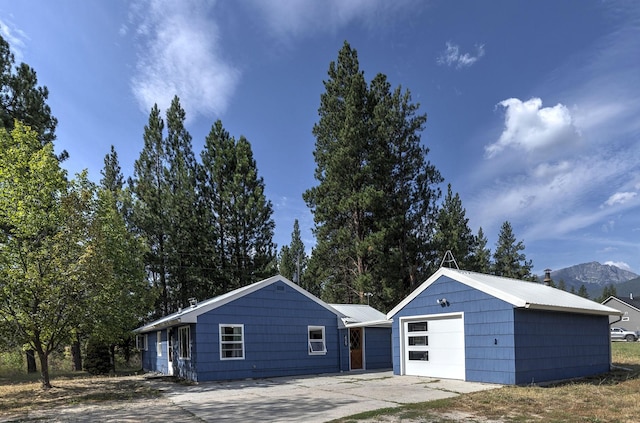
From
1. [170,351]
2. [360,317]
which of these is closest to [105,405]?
[170,351]

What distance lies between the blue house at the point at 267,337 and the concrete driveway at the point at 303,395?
0.86 m

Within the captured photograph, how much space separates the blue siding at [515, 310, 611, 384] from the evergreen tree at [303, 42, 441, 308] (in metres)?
11.5

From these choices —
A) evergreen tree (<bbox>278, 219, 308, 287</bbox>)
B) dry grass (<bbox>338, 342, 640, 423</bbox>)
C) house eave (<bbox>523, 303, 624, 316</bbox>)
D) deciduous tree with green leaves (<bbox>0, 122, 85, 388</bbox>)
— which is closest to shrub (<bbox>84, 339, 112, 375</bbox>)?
deciduous tree with green leaves (<bbox>0, 122, 85, 388</bbox>)

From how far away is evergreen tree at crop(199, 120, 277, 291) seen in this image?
26.8 metres

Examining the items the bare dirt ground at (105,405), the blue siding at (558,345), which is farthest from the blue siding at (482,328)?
the bare dirt ground at (105,405)

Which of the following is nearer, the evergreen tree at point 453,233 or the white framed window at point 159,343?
the white framed window at point 159,343

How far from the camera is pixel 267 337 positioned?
615 inches

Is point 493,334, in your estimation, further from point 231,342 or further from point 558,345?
point 231,342

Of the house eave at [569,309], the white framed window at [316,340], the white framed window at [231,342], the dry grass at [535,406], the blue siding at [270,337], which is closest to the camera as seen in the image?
the dry grass at [535,406]

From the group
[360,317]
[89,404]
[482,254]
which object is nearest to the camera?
[89,404]

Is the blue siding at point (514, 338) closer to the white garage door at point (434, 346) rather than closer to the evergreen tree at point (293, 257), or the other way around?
the white garage door at point (434, 346)

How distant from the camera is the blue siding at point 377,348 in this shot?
59.0 feet

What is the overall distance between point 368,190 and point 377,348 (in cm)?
922

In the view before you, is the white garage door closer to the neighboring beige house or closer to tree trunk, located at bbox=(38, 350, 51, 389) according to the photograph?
tree trunk, located at bbox=(38, 350, 51, 389)
